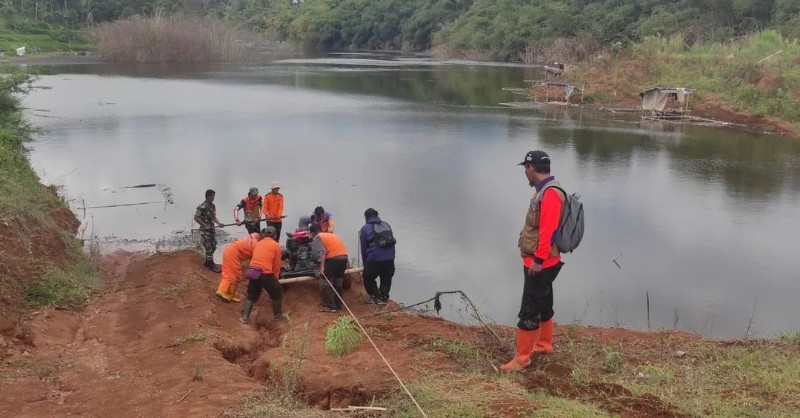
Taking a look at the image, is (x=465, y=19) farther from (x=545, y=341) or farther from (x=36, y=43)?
(x=545, y=341)

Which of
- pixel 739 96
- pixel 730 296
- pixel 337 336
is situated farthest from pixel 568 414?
pixel 739 96

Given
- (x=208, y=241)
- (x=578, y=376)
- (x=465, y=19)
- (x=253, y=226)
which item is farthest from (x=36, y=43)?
(x=578, y=376)

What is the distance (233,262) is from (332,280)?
4.18ft

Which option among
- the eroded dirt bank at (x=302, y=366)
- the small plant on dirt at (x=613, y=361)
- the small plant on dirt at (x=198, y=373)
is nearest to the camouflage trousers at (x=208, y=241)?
the eroded dirt bank at (x=302, y=366)

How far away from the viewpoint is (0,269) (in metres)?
7.34

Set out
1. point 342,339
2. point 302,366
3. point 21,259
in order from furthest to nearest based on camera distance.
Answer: point 21,259, point 342,339, point 302,366

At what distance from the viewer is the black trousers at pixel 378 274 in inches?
336

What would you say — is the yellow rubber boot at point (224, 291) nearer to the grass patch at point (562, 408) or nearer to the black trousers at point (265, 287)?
the black trousers at point (265, 287)

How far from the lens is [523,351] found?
18.2 feet

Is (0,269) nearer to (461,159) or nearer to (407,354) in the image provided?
(407,354)

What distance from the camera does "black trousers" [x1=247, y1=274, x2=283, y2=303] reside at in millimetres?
7707

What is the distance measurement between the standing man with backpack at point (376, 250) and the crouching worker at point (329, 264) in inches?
12.1

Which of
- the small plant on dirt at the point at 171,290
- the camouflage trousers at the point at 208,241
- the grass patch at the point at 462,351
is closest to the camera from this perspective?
the grass patch at the point at 462,351

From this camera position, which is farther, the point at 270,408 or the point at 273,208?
the point at 273,208
